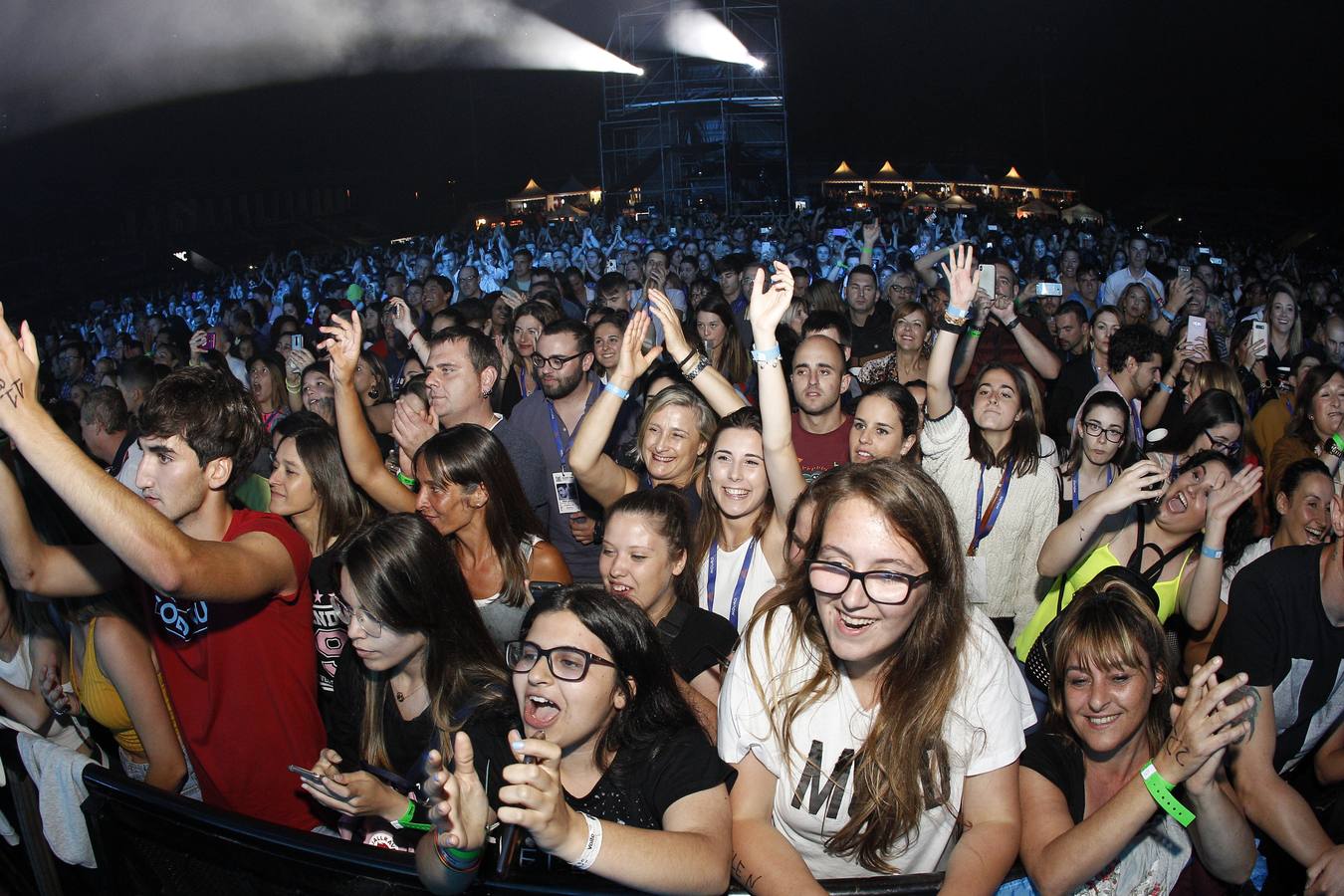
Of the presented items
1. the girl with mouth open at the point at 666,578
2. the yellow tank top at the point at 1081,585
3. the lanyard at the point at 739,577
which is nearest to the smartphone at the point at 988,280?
the yellow tank top at the point at 1081,585

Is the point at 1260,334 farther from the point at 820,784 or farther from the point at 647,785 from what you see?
the point at 647,785

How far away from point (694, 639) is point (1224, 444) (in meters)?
2.74

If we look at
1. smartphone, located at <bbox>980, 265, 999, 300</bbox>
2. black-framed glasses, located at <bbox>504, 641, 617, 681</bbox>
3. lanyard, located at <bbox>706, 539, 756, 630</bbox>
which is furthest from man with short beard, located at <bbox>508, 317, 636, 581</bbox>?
black-framed glasses, located at <bbox>504, 641, 617, 681</bbox>

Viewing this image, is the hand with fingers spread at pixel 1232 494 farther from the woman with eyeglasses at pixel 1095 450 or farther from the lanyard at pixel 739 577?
the lanyard at pixel 739 577

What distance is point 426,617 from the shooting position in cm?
228

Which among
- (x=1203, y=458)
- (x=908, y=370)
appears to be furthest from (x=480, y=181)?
(x=1203, y=458)

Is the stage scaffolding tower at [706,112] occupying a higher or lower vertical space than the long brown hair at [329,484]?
higher

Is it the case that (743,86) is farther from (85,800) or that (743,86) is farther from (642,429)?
(85,800)

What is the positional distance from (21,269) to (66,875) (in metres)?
17.9

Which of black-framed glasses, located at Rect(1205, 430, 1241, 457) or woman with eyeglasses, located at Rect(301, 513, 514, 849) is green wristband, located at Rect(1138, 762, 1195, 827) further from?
black-framed glasses, located at Rect(1205, 430, 1241, 457)

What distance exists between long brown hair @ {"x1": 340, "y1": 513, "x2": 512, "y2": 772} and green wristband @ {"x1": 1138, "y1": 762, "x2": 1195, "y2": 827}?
1292 millimetres

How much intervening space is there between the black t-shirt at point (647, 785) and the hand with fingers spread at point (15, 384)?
1.12m

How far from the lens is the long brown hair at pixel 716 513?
309 centimetres

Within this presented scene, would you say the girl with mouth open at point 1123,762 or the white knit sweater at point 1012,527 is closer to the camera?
the girl with mouth open at point 1123,762
